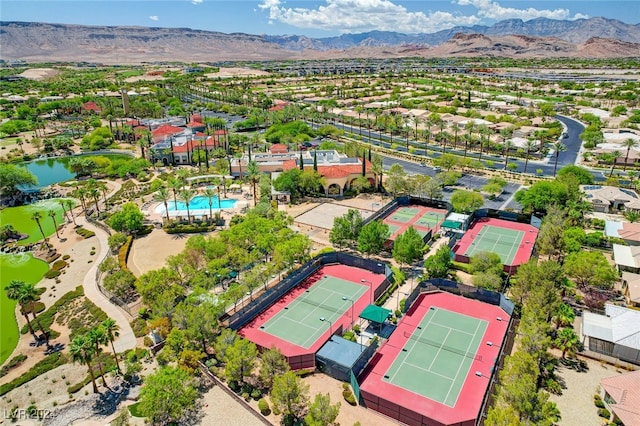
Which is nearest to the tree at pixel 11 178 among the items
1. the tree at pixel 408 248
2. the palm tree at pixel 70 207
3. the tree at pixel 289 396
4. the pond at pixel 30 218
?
the pond at pixel 30 218

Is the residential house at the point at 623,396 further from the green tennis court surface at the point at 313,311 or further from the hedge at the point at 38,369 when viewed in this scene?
the hedge at the point at 38,369

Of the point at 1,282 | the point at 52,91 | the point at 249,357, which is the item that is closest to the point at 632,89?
A: the point at 249,357

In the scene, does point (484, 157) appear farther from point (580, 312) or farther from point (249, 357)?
point (249, 357)

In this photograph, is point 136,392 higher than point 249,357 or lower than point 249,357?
lower

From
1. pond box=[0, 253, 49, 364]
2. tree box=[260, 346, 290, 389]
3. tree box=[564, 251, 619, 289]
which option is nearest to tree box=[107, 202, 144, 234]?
pond box=[0, 253, 49, 364]

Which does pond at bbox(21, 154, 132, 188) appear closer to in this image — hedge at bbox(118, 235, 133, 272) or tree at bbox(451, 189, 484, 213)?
hedge at bbox(118, 235, 133, 272)

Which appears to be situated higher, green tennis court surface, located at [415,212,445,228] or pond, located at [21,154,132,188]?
green tennis court surface, located at [415,212,445,228]
